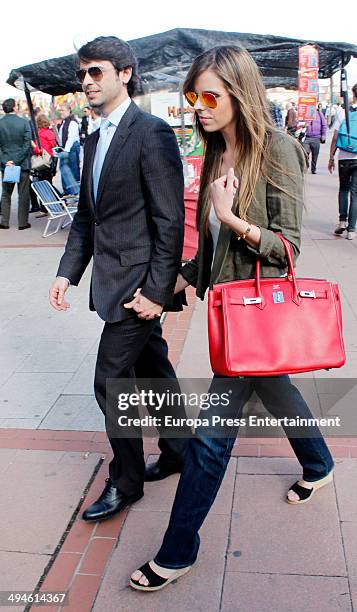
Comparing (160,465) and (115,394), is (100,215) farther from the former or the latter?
(160,465)

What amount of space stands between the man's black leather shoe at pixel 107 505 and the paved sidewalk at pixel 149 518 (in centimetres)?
4

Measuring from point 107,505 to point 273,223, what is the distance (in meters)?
1.41

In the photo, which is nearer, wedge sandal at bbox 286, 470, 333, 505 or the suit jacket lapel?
the suit jacket lapel

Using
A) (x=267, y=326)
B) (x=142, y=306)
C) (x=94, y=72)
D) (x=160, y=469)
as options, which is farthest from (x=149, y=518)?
(x=94, y=72)

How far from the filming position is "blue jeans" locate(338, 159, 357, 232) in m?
8.01

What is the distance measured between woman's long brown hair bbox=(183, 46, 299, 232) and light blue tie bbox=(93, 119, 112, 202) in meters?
0.47

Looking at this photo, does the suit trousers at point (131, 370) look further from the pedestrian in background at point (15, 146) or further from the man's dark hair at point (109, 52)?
the pedestrian in background at point (15, 146)

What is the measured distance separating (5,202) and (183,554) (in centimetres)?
895

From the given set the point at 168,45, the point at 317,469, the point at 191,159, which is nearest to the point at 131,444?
the point at 317,469

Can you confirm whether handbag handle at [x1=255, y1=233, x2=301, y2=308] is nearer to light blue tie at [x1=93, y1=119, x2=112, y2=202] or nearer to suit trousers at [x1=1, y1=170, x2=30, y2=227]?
light blue tie at [x1=93, y1=119, x2=112, y2=202]

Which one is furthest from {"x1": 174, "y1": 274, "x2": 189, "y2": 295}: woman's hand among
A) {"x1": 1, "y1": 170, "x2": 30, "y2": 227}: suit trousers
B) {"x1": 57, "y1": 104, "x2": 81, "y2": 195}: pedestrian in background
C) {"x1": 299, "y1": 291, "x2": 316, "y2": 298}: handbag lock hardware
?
{"x1": 57, "y1": 104, "x2": 81, "y2": 195}: pedestrian in background

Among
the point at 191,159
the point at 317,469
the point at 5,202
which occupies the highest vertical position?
the point at 317,469

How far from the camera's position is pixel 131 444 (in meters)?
2.71

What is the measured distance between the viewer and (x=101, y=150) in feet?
8.41
